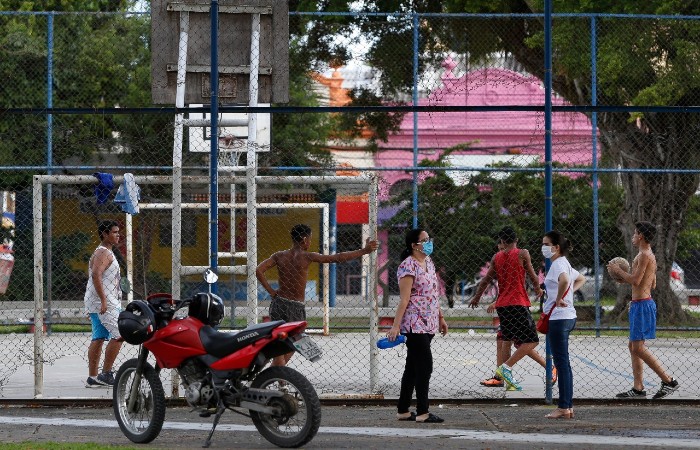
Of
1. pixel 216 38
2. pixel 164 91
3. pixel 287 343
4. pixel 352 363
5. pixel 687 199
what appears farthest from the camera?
pixel 687 199

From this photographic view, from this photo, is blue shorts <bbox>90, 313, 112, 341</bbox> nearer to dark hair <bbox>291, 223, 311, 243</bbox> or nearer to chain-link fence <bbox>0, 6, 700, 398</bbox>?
chain-link fence <bbox>0, 6, 700, 398</bbox>

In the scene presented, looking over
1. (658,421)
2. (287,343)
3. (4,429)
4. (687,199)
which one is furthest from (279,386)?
(687,199)

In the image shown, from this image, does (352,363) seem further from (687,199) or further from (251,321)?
(687,199)

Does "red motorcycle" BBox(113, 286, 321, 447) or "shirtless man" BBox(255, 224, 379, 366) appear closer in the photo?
"red motorcycle" BBox(113, 286, 321, 447)

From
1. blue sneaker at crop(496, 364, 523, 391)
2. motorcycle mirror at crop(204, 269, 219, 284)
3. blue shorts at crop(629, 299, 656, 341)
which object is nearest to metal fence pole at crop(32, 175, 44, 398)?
motorcycle mirror at crop(204, 269, 219, 284)

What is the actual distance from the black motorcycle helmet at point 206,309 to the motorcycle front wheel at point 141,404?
0.51 m

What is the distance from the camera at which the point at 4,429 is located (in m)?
9.56

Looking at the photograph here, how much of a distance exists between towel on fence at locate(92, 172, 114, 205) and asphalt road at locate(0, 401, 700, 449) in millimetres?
1762

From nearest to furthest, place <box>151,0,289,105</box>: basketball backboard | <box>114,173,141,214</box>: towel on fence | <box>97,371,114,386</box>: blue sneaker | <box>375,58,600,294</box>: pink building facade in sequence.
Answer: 1. <box>114,173,141,214</box>: towel on fence
2. <box>151,0,289,105</box>: basketball backboard
3. <box>97,371,114,386</box>: blue sneaker
4. <box>375,58,600,294</box>: pink building facade

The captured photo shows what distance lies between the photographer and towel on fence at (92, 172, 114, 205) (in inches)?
428

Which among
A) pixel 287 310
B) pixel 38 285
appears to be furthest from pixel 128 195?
pixel 287 310

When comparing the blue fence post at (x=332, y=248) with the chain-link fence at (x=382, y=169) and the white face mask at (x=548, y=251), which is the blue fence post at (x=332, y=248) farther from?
the white face mask at (x=548, y=251)

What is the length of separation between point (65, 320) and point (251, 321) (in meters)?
8.21

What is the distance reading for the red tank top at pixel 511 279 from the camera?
40.9ft
